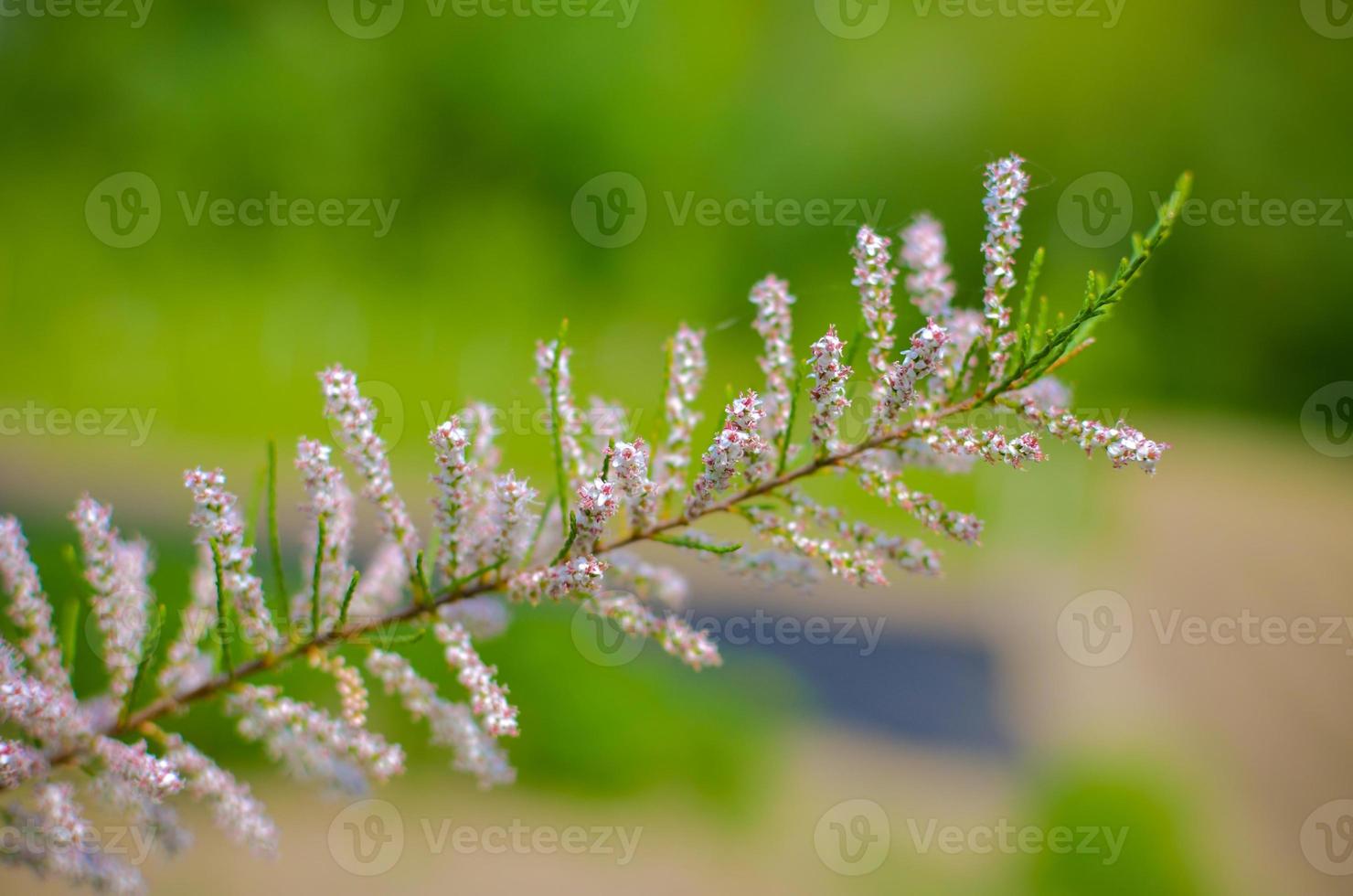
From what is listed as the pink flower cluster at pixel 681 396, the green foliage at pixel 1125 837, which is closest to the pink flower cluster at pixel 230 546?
the pink flower cluster at pixel 681 396

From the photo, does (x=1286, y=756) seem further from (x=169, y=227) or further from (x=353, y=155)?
(x=169, y=227)

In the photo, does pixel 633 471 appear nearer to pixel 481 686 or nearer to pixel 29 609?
pixel 481 686

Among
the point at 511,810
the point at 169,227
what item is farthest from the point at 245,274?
the point at 511,810

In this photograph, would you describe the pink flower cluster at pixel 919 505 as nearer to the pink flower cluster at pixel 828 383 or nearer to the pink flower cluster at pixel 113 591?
the pink flower cluster at pixel 828 383

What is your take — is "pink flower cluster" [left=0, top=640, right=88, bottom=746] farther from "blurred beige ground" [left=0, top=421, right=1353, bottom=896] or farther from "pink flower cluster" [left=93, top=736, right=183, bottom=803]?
"blurred beige ground" [left=0, top=421, right=1353, bottom=896]

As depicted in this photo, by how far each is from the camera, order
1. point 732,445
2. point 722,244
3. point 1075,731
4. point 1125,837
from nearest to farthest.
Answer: point 732,445 < point 1125,837 < point 1075,731 < point 722,244

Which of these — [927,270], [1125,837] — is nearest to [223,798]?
[927,270]

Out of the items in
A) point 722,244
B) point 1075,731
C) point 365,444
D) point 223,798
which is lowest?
point 1075,731
